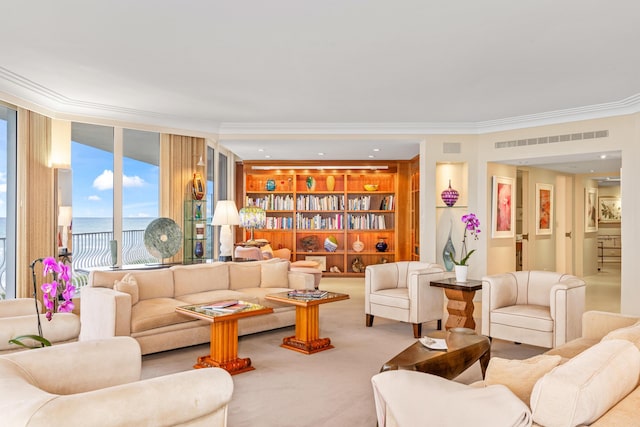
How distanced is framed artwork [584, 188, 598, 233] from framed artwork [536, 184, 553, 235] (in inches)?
52.4

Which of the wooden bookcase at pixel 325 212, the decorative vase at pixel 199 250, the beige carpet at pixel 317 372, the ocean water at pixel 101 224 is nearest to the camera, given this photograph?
the beige carpet at pixel 317 372

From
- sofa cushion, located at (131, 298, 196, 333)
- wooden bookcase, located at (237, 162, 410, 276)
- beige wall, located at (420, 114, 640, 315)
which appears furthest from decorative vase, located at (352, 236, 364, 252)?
sofa cushion, located at (131, 298, 196, 333)

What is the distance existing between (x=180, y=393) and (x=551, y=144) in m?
6.26

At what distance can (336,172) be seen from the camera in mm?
10305

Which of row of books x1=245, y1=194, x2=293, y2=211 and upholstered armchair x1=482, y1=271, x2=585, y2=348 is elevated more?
row of books x1=245, y1=194, x2=293, y2=211

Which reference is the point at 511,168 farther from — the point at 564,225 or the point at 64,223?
the point at 64,223

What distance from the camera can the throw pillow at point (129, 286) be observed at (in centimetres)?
459

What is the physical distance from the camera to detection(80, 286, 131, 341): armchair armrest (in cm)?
418

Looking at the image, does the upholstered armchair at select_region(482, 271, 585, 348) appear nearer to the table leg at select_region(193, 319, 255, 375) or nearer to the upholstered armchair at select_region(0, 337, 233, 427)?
the table leg at select_region(193, 319, 255, 375)

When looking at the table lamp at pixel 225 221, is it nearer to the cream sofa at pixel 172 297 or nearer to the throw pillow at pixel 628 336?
the cream sofa at pixel 172 297

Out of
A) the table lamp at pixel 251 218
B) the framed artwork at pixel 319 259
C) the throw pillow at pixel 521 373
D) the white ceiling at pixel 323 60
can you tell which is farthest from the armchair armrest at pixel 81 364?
the framed artwork at pixel 319 259

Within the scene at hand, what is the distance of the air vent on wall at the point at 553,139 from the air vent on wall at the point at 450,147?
24 millimetres

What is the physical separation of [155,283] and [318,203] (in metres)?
5.60

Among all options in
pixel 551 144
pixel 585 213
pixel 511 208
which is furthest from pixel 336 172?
pixel 585 213
